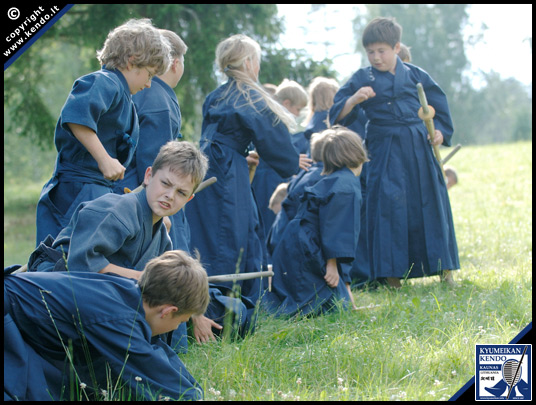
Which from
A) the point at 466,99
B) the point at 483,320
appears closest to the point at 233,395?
the point at 483,320

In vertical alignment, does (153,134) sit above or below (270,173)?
above

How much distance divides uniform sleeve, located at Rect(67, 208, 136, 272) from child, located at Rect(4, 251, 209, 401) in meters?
0.17

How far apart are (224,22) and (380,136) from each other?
5867 mm

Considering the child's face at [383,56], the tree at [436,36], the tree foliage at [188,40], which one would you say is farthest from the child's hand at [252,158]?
the tree at [436,36]

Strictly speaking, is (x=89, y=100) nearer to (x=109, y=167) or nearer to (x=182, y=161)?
(x=109, y=167)

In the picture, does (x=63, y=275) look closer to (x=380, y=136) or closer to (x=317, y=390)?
(x=317, y=390)

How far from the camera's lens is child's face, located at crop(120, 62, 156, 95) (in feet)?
12.8

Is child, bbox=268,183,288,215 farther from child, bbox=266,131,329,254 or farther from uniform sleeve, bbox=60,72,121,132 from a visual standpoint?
uniform sleeve, bbox=60,72,121,132

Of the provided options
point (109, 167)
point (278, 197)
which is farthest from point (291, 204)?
point (109, 167)

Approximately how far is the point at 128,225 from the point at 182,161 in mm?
464

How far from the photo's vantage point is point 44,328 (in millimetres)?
2871

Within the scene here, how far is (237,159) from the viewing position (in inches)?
206

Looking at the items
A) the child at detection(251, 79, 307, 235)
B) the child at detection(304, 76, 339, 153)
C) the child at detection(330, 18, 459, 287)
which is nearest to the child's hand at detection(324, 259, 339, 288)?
the child at detection(330, 18, 459, 287)

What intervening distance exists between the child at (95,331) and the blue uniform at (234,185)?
2.15m
